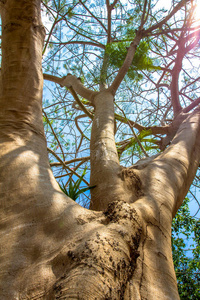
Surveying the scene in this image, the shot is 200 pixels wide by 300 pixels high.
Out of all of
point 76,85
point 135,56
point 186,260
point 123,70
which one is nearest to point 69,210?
point 123,70

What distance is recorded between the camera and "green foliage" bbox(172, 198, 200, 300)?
8.87 feet

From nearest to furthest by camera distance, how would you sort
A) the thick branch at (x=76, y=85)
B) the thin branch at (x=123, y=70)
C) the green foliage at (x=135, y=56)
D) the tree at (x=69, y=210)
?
1. the tree at (x=69, y=210)
2. the thin branch at (x=123, y=70)
3. the thick branch at (x=76, y=85)
4. the green foliage at (x=135, y=56)

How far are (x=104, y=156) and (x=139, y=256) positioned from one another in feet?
2.05

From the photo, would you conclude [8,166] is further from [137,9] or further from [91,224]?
[137,9]

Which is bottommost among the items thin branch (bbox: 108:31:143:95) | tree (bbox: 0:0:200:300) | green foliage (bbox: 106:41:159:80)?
tree (bbox: 0:0:200:300)

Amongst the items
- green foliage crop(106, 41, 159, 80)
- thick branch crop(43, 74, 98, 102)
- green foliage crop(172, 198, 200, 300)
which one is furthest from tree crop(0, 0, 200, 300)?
green foliage crop(172, 198, 200, 300)

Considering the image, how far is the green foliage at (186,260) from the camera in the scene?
2705 mm

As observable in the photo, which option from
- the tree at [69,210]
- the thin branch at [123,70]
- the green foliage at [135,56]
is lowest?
the tree at [69,210]

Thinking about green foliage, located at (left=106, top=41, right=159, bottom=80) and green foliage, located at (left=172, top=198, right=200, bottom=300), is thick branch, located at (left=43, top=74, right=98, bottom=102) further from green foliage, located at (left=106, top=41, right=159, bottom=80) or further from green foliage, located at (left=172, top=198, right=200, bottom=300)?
green foliage, located at (left=172, top=198, right=200, bottom=300)

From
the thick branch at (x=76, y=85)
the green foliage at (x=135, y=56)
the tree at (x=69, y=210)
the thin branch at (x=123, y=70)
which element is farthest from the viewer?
the green foliage at (x=135, y=56)

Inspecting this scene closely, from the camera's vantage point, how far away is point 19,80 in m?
1.19

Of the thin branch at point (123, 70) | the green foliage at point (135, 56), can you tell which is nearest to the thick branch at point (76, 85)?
the thin branch at point (123, 70)

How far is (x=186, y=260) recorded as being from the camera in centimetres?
306

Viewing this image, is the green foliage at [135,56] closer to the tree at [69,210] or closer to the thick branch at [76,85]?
the thick branch at [76,85]
